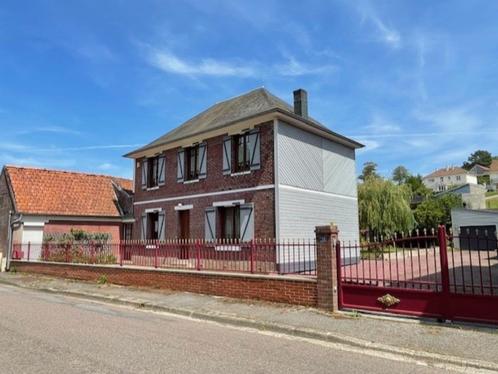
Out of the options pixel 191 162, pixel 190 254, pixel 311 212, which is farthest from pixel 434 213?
pixel 190 254

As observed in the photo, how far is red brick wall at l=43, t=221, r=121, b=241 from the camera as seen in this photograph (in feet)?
72.7

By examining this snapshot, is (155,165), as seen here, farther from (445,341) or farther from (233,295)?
(445,341)

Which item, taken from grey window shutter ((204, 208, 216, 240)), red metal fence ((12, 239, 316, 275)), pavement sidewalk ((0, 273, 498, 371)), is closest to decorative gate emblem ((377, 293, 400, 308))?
pavement sidewalk ((0, 273, 498, 371))

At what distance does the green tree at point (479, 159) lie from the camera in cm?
11331

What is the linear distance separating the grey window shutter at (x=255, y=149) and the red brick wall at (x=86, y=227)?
11.8 m

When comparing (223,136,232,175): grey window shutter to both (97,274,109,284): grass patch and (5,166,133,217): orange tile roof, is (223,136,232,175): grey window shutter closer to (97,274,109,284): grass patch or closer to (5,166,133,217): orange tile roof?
(97,274,109,284): grass patch

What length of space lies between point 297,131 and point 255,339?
1117cm

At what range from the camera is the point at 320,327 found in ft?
24.1

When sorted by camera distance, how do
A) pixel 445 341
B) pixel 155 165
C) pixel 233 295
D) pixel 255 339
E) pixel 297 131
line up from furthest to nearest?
pixel 155 165
pixel 297 131
pixel 233 295
pixel 255 339
pixel 445 341

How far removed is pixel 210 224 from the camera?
57.7 ft

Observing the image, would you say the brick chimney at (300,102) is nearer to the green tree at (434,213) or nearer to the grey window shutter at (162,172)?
the grey window shutter at (162,172)

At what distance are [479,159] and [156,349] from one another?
127 m

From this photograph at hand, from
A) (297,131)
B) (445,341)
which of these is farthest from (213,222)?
(445,341)

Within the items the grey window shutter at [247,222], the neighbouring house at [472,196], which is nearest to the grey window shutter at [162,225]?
the grey window shutter at [247,222]
